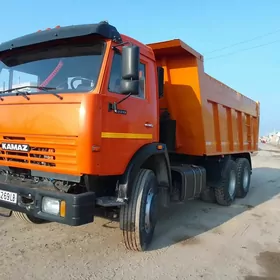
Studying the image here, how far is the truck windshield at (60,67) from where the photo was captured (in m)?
3.76

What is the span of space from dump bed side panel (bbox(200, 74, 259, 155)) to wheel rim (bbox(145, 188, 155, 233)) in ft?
6.45

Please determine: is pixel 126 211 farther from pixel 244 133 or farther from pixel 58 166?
pixel 244 133

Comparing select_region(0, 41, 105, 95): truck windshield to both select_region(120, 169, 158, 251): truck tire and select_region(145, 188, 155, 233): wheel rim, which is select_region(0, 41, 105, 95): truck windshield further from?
select_region(145, 188, 155, 233): wheel rim

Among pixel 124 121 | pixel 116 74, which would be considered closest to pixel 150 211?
pixel 124 121

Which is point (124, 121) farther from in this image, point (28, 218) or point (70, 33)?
point (28, 218)

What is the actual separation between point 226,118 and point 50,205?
15.8ft

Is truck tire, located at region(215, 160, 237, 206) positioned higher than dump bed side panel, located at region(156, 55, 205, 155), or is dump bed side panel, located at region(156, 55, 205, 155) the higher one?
dump bed side panel, located at region(156, 55, 205, 155)

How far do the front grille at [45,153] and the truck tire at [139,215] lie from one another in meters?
1.02

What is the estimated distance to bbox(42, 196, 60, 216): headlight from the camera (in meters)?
3.47

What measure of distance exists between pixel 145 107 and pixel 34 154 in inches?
62.5

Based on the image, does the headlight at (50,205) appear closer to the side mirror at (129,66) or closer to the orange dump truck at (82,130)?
the orange dump truck at (82,130)

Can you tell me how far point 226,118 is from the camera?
7.14m

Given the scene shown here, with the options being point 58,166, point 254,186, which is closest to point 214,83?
point 58,166

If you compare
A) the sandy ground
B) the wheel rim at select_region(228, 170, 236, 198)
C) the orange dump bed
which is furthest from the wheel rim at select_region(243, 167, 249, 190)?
the sandy ground
